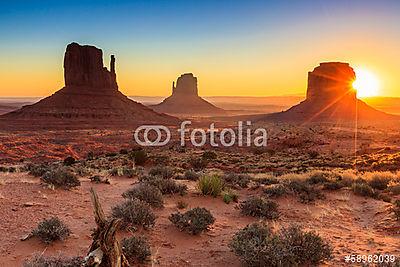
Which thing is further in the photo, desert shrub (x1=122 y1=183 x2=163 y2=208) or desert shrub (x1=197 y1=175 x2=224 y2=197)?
desert shrub (x1=197 y1=175 x2=224 y2=197)

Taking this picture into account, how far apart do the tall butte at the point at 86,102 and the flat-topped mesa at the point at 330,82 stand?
4095 cm

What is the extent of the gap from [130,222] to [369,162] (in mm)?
23292

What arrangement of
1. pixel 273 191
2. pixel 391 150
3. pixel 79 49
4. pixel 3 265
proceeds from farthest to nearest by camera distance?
pixel 79 49 → pixel 391 150 → pixel 273 191 → pixel 3 265

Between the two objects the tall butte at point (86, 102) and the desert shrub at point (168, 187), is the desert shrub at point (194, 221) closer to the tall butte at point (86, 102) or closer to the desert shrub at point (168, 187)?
the desert shrub at point (168, 187)

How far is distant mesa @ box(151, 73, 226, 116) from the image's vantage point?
540 ft

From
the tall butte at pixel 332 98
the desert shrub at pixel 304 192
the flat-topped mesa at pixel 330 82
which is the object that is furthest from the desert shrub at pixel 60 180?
the flat-topped mesa at pixel 330 82

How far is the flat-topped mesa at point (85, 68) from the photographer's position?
86562 mm

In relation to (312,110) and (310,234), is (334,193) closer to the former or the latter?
(310,234)

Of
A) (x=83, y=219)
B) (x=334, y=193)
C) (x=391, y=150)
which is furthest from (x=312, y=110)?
(x=83, y=219)

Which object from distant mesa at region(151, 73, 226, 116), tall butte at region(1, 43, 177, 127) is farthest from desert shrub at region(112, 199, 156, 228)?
distant mesa at region(151, 73, 226, 116)

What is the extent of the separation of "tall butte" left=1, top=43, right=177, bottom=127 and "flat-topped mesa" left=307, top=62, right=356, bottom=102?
134 ft

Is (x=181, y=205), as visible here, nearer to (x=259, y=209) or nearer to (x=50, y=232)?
(x=259, y=209)

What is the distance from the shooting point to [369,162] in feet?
84.4

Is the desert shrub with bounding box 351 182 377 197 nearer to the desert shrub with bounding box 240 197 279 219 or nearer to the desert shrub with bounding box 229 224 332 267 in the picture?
the desert shrub with bounding box 240 197 279 219
